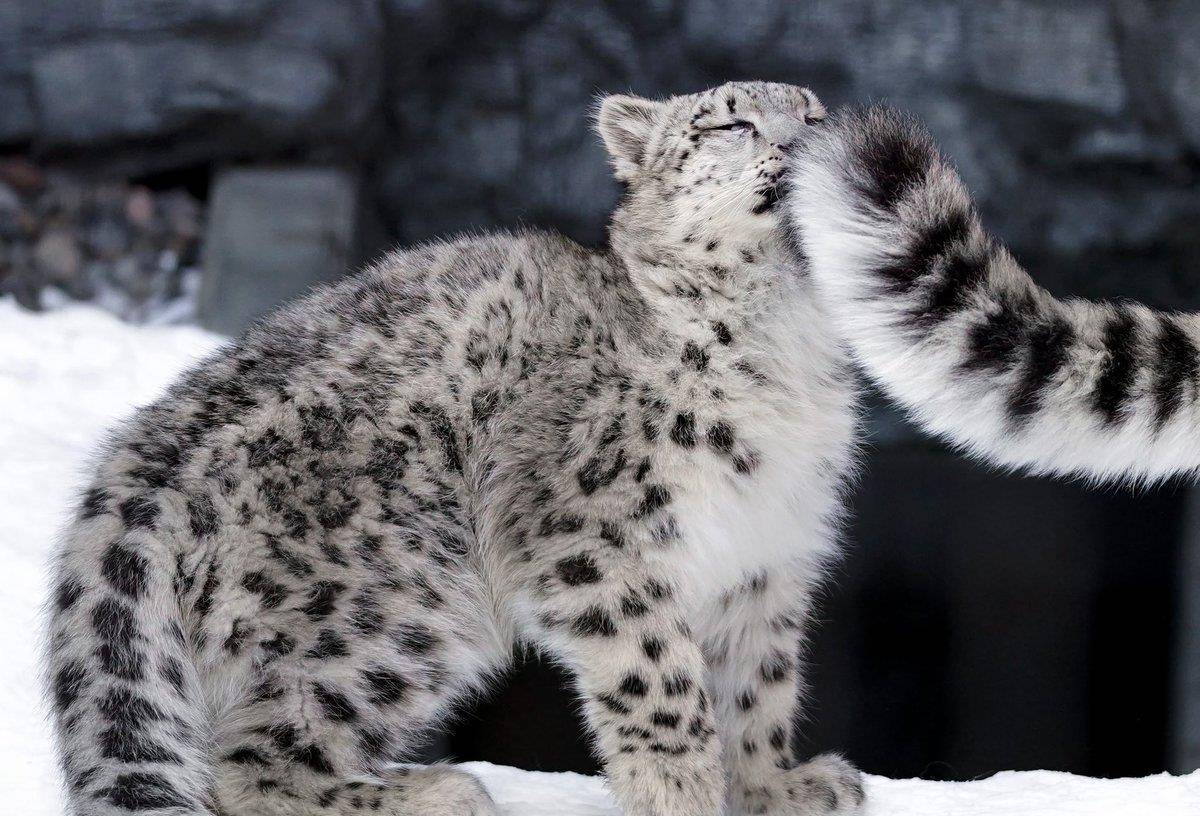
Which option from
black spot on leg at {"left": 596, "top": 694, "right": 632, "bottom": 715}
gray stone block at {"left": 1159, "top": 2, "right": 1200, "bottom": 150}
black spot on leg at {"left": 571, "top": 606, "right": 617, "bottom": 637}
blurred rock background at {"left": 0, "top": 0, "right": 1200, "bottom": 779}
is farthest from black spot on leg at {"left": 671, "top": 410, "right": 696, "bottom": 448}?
gray stone block at {"left": 1159, "top": 2, "right": 1200, "bottom": 150}

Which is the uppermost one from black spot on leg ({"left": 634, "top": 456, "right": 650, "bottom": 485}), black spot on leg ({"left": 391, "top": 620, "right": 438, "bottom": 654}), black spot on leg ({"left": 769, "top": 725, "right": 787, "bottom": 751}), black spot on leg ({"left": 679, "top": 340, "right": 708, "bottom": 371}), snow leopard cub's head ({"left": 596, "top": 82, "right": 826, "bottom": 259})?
snow leopard cub's head ({"left": 596, "top": 82, "right": 826, "bottom": 259})

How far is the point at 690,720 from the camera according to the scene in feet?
6.45

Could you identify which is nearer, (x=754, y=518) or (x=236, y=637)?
(x=236, y=637)

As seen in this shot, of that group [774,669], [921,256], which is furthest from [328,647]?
[921,256]

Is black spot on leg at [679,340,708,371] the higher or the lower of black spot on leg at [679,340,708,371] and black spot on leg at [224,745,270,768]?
the higher

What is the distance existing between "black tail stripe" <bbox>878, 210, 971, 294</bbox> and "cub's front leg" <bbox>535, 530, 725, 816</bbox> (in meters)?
0.73

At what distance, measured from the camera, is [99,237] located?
4137 millimetres

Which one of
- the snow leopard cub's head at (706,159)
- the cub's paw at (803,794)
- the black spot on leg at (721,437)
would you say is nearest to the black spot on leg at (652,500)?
the black spot on leg at (721,437)

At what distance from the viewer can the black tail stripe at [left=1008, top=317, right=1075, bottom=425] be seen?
1431 mm

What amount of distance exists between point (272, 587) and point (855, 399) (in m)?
1.03

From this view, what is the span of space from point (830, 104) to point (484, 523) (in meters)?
2.34

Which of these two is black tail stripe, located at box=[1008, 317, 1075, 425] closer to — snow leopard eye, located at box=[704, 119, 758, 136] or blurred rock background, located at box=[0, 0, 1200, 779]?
snow leopard eye, located at box=[704, 119, 758, 136]

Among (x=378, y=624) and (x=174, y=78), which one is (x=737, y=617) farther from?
(x=174, y=78)

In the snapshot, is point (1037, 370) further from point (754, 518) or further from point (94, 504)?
point (94, 504)
